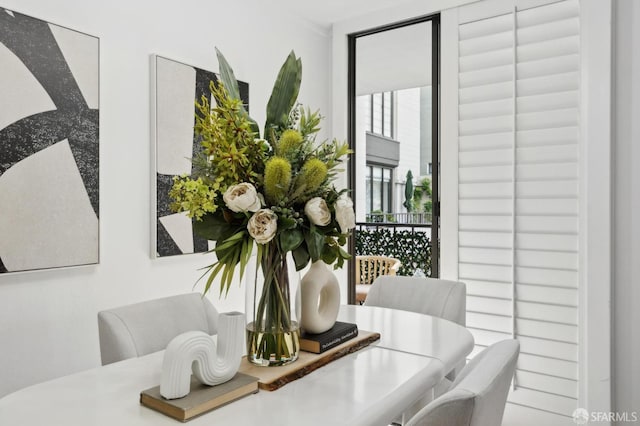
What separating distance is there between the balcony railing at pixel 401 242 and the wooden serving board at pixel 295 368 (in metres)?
3.16

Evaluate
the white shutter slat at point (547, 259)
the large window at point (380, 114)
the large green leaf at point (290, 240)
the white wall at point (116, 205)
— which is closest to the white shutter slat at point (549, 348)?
the white shutter slat at point (547, 259)

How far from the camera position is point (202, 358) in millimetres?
1052

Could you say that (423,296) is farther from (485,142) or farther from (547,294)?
(485,142)

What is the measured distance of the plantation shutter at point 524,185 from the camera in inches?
95.5

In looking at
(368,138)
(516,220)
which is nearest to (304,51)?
(368,138)

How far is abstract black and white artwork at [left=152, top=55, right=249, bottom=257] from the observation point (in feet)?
7.31

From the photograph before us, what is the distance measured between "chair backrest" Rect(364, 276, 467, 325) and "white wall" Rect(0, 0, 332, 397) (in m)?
0.92

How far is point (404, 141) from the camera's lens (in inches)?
170

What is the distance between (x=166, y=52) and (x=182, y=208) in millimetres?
1429

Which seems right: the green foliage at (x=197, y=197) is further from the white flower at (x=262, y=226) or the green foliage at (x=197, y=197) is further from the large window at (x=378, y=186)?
the large window at (x=378, y=186)

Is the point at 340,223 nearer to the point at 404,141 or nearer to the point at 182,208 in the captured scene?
the point at 182,208

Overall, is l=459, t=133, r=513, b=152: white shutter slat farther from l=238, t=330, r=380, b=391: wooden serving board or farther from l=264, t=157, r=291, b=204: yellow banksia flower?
l=264, t=157, r=291, b=204: yellow banksia flower

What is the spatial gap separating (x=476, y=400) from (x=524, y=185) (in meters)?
1.94

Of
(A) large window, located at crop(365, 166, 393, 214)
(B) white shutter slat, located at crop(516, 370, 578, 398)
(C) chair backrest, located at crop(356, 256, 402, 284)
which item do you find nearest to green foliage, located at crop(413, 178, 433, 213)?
(A) large window, located at crop(365, 166, 393, 214)
